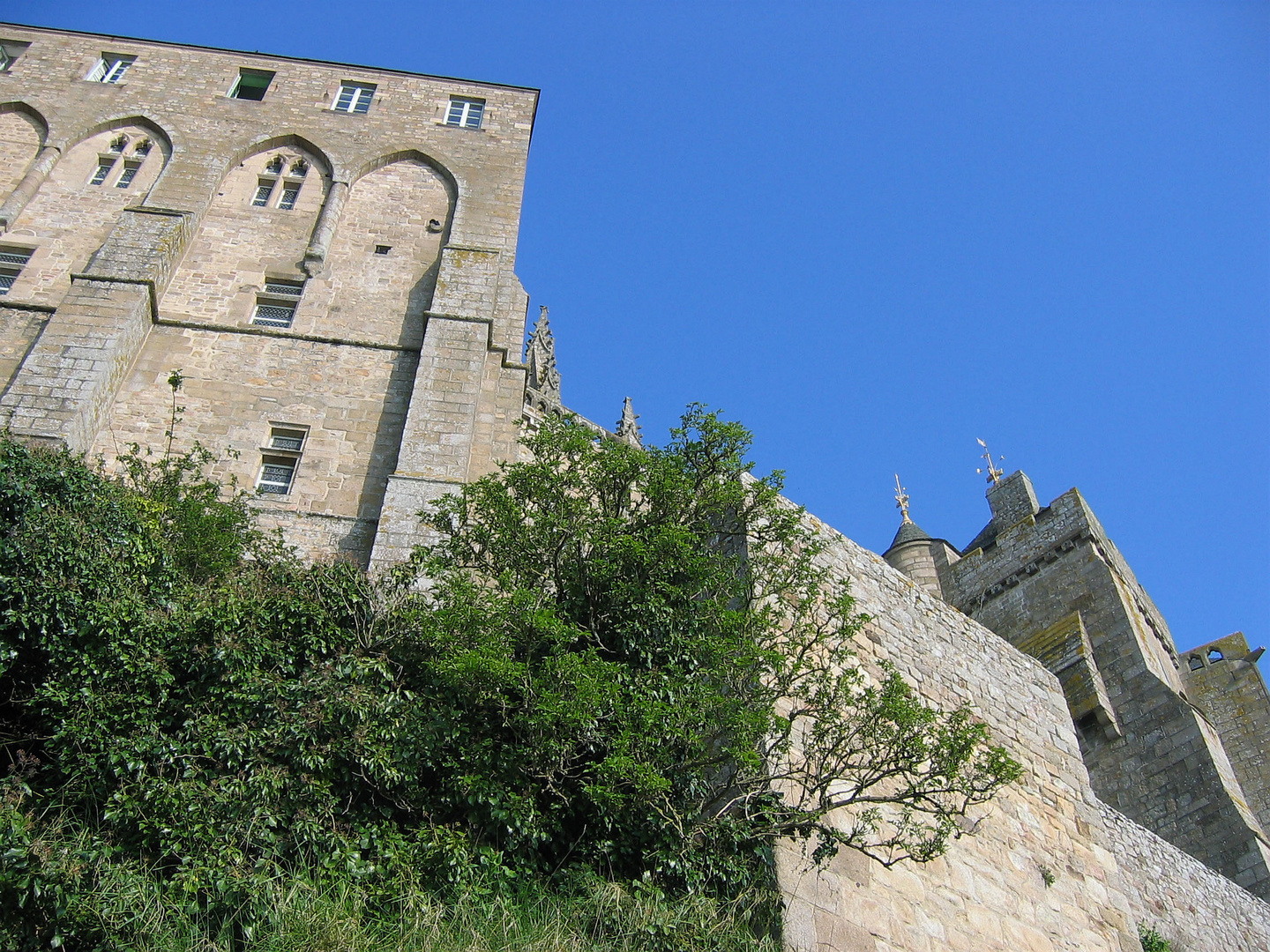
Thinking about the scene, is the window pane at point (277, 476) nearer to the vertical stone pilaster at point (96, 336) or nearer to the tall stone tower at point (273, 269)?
the tall stone tower at point (273, 269)

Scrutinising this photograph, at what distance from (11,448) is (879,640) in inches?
326

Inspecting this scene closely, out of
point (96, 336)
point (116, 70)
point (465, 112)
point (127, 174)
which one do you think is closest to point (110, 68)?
point (116, 70)

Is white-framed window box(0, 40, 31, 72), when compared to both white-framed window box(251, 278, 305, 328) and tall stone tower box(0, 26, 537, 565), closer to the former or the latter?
tall stone tower box(0, 26, 537, 565)

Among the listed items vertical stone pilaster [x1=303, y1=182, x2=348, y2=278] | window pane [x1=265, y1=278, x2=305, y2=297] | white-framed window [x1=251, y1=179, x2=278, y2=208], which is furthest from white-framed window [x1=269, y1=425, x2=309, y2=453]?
white-framed window [x1=251, y1=179, x2=278, y2=208]

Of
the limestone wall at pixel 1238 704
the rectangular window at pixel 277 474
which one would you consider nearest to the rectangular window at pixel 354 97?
the rectangular window at pixel 277 474

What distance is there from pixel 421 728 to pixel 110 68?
1684 centimetres

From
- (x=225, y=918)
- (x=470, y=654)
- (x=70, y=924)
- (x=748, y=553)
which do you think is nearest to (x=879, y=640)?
(x=748, y=553)

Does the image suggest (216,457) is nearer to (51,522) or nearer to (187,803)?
(51,522)

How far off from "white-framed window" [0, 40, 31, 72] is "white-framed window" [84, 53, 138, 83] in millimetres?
1522

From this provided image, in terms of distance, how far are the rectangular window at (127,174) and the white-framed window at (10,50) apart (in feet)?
14.5

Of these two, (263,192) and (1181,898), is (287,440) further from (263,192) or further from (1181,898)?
(1181,898)

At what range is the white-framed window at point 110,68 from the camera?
1992 cm

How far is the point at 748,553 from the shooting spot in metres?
10.7

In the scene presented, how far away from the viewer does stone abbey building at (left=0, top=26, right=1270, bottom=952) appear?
37.0 ft
